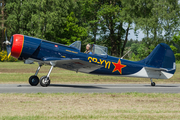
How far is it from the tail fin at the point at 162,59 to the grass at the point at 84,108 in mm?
5750

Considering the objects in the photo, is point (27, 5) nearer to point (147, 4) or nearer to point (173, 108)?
point (147, 4)

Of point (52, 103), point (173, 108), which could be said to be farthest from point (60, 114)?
point (173, 108)

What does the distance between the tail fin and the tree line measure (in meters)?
38.6

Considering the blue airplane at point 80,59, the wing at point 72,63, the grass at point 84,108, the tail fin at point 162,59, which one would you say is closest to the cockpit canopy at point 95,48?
the blue airplane at point 80,59

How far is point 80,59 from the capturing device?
13.3 meters

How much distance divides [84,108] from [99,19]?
57343mm

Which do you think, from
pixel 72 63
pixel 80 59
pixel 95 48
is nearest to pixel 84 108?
pixel 72 63

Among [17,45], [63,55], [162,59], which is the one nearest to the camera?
[17,45]

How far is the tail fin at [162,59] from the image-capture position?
50.2ft

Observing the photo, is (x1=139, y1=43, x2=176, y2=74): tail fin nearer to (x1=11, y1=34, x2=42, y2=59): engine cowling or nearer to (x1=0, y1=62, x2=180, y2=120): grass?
(x1=0, y1=62, x2=180, y2=120): grass

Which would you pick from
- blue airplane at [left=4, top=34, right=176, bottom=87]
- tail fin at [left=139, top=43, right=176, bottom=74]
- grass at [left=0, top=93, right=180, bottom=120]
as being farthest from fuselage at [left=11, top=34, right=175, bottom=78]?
grass at [left=0, top=93, right=180, bottom=120]

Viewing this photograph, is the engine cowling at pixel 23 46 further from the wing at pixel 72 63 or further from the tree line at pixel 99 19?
the tree line at pixel 99 19

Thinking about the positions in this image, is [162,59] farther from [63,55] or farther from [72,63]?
[63,55]

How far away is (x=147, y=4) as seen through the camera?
54938 mm
